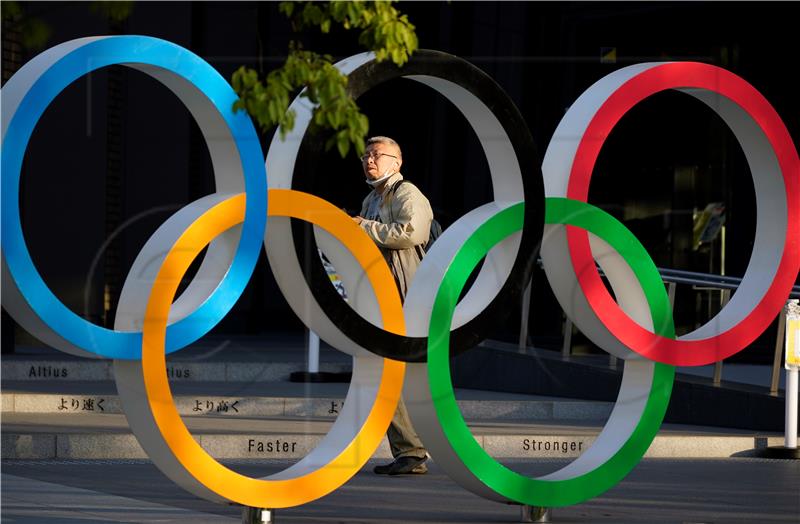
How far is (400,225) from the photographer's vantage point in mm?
8320

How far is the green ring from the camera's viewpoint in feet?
23.1

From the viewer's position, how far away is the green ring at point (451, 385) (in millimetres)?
7027

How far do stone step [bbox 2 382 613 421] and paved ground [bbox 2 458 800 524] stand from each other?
1890mm

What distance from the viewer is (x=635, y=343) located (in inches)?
293

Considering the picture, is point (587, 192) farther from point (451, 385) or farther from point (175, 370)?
point (175, 370)

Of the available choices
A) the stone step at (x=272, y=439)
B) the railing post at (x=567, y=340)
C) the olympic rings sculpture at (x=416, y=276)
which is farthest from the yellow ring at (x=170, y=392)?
the railing post at (x=567, y=340)

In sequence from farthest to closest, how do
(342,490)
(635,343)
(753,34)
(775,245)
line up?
(753,34) → (342,490) → (775,245) → (635,343)

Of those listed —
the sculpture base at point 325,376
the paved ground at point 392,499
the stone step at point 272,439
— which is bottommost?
the paved ground at point 392,499

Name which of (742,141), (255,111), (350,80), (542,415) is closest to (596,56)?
(542,415)

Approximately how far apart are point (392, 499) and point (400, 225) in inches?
61.9

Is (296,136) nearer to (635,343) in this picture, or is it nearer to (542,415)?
(635,343)

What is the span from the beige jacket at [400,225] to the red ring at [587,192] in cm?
124

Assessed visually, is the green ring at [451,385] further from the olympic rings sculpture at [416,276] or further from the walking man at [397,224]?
the walking man at [397,224]

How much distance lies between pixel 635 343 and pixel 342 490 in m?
2.09
